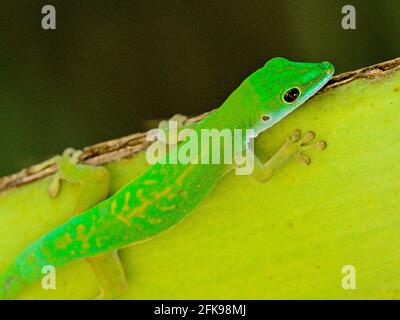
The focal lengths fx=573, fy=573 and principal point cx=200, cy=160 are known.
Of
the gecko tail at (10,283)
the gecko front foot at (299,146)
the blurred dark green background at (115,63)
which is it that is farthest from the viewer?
the blurred dark green background at (115,63)

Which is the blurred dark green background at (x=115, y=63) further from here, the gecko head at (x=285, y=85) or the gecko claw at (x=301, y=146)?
the gecko claw at (x=301, y=146)

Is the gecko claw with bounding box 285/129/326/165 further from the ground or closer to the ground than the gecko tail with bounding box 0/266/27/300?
further from the ground

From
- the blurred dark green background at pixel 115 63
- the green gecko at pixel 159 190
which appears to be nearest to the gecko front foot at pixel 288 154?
the green gecko at pixel 159 190

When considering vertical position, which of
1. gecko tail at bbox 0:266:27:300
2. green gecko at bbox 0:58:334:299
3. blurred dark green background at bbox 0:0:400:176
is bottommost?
gecko tail at bbox 0:266:27:300

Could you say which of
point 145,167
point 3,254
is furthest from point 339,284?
point 3,254

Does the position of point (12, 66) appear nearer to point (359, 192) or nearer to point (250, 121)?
point (250, 121)

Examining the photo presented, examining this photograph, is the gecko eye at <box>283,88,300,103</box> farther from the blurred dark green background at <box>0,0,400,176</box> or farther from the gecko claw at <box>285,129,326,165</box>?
the blurred dark green background at <box>0,0,400,176</box>

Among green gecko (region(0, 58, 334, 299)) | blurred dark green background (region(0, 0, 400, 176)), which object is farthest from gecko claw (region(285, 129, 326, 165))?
blurred dark green background (region(0, 0, 400, 176))

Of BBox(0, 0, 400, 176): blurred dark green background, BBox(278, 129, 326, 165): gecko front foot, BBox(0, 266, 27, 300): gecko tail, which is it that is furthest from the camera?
BBox(0, 0, 400, 176): blurred dark green background
